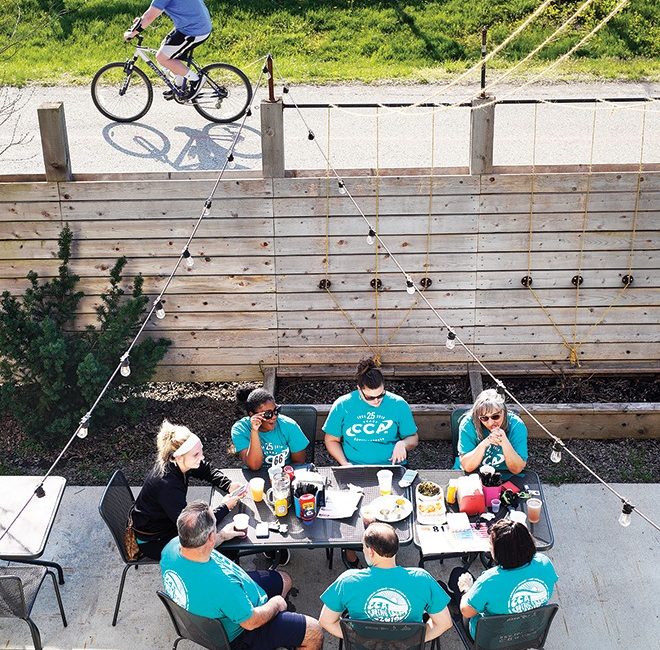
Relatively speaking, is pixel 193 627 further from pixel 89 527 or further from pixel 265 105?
pixel 265 105

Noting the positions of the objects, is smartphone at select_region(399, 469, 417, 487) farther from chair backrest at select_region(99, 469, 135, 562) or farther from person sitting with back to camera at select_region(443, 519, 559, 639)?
chair backrest at select_region(99, 469, 135, 562)

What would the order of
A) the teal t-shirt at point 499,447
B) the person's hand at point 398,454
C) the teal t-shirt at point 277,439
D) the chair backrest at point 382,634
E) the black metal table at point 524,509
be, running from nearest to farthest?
the chair backrest at point 382,634 < the black metal table at point 524,509 < the teal t-shirt at point 499,447 < the teal t-shirt at point 277,439 < the person's hand at point 398,454

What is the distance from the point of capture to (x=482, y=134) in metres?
7.15

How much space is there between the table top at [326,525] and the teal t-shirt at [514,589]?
613 millimetres

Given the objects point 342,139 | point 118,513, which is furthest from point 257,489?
point 342,139

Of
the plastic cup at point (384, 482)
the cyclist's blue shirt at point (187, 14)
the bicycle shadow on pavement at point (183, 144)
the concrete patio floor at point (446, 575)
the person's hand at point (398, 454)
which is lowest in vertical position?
the concrete patio floor at point (446, 575)

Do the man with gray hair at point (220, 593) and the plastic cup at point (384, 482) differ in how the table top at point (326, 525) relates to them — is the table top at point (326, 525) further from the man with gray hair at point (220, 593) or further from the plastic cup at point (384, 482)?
the man with gray hair at point (220, 593)

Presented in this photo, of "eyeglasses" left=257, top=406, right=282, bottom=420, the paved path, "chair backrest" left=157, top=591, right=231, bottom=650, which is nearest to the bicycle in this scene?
the paved path

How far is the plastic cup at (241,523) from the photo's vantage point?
5328 millimetres

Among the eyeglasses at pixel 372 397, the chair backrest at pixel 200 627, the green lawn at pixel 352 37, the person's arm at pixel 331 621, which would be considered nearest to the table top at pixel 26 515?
the chair backrest at pixel 200 627

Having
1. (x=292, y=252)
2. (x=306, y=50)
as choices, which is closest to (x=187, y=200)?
(x=292, y=252)

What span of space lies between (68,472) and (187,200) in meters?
2.26

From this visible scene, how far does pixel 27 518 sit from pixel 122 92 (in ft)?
16.9

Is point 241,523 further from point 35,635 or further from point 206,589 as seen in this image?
point 35,635
